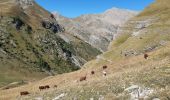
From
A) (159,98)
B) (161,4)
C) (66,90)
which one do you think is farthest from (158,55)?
(161,4)

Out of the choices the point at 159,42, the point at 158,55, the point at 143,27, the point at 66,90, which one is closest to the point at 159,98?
the point at 66,90

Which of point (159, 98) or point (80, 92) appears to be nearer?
point (159, 98)

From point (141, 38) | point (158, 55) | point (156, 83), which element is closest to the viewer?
point (156, 83)

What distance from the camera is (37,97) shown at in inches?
1951

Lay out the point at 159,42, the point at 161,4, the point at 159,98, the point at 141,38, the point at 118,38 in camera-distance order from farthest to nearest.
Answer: the point at 161,4, the point at 118,38, the point at 141,38, the point at 159,42, the point at 159,98

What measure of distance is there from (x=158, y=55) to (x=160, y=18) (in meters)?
61.9

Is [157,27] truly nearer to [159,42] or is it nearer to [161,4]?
[159,42]

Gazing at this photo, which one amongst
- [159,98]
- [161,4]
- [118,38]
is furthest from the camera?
[161,4]

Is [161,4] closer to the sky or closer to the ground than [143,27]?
closer to the sky

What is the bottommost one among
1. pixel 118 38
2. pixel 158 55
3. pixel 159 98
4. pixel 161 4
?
pixel 159 98

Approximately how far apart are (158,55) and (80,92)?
22461mm

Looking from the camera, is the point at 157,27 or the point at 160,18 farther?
the point at 160,18

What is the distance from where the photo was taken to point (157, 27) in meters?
113

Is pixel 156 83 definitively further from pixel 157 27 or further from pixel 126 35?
pixel 126 35
